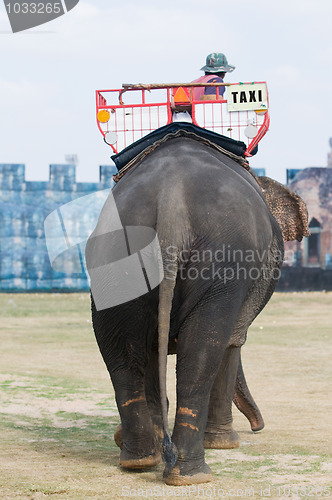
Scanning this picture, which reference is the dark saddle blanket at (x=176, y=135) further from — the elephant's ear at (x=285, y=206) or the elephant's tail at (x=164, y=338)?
the elephant's tail at (x=164, y=338)

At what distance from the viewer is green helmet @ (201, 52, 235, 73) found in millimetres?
6590

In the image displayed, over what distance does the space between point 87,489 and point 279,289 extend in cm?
1835

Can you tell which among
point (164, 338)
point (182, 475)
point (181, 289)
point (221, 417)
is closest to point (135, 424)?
point (182, 475)

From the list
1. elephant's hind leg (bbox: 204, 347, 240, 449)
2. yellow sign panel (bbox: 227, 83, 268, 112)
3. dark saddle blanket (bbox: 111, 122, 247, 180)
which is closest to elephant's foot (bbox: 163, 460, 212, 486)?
elephant's hind leg (bbox: 204, 347, 240, 449)

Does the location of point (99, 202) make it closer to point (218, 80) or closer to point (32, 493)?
point (218, 80)

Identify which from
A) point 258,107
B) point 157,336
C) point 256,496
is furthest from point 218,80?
point 256,496

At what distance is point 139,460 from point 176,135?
180 centimetres

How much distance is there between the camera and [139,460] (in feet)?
14.2

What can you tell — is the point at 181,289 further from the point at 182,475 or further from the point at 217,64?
the point at 217,64

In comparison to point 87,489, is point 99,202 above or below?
above

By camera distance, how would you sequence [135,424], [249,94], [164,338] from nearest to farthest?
[164,338], [135,424], [249,94]

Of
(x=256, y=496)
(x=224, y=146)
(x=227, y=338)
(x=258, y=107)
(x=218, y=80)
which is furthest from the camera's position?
Answer: (x=218, y=80)

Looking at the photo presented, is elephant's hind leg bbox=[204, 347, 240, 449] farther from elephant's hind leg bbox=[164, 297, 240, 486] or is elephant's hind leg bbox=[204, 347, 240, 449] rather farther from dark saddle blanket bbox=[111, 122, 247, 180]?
dark saddle blanket bbox=[111, 122, 247, 180]

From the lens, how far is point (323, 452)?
195 inches
